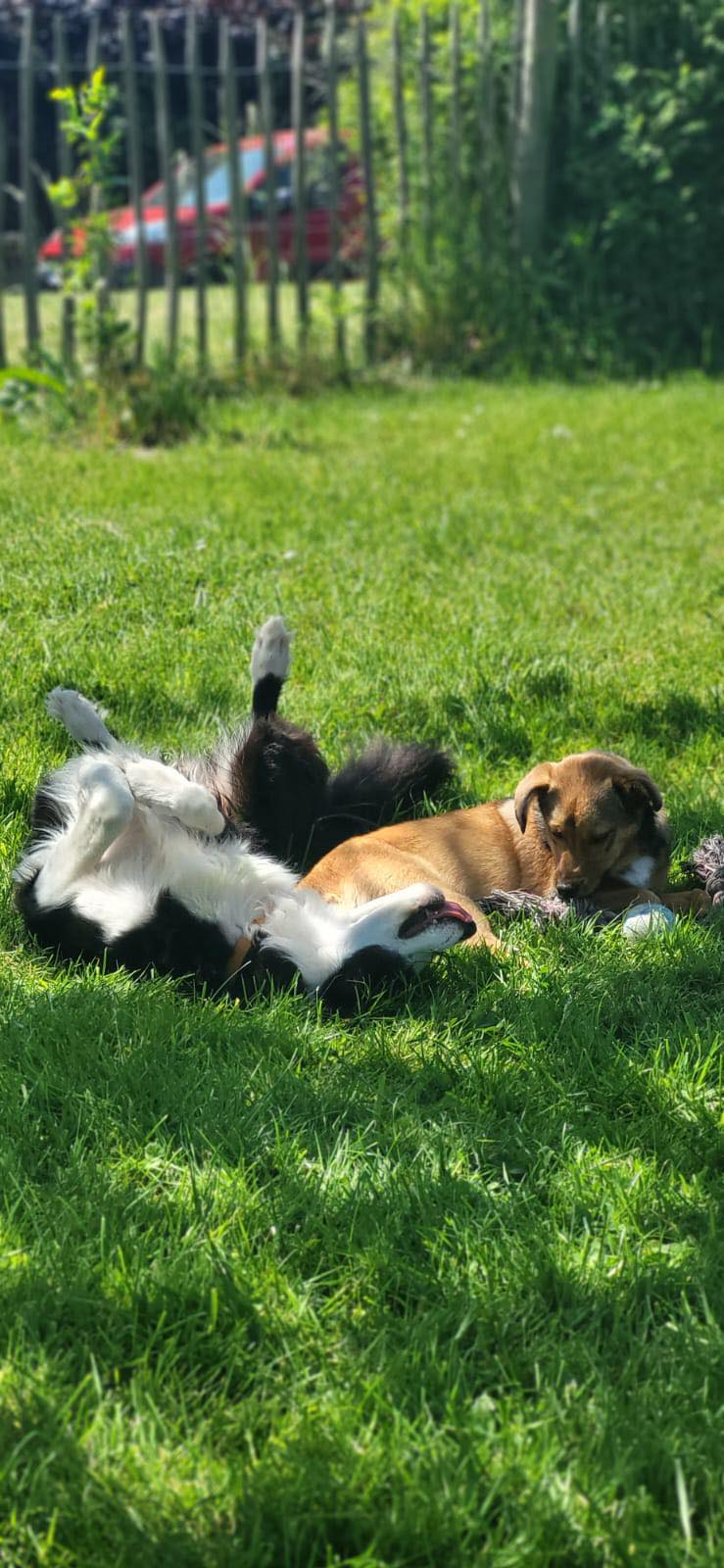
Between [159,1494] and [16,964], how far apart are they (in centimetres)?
192

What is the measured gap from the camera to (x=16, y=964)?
12.6 ft

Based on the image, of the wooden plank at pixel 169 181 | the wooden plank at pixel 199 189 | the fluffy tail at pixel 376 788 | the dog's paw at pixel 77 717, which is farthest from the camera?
the wooden plank at pixel 199 189

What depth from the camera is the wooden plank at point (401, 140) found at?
1184 centimetres

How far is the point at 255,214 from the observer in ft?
49.4

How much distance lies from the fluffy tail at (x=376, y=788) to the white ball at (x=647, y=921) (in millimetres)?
934

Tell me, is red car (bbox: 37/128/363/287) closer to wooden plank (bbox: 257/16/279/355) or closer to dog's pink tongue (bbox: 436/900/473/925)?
wooden plank (bbox: 257/16/279/355)

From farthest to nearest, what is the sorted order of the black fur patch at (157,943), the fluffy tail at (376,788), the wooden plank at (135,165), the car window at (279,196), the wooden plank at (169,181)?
the car window at (279,196) < the wooden plank at (169,181) < the wooden plank at (135,165) < the fluffy tail at (376,788) < the black fur patch at (157,943)

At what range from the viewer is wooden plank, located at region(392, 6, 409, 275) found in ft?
38.8

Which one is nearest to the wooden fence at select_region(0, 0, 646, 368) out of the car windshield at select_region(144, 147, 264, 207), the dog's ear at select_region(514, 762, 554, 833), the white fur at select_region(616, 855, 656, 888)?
the car windshield at select_region(144, 147, 264, 207)

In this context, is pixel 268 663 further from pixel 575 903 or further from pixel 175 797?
pixel 575 903

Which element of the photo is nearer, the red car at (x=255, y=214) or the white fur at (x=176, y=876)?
the white fur at (x=176, y=876)

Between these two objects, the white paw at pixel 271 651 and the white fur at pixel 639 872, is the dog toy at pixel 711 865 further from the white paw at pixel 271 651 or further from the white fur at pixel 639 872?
the white paw at pixel 271 651

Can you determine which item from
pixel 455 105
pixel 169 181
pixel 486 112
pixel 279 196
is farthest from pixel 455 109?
pixel 279 196

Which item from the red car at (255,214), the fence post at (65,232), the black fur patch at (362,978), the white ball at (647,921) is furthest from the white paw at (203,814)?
the red car at (255,214)
